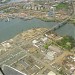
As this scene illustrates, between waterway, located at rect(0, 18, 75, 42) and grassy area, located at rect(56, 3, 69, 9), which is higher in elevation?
grassy area, located at rect(56, 3, 69, 9)

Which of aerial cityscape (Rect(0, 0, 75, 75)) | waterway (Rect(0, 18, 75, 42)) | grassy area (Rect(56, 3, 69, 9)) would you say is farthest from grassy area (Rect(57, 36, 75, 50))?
grassy area (Rect(56, 3, 69, 9))

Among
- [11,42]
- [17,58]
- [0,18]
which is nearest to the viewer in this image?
[17,58]

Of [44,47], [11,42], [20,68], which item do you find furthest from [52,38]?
[20,68]

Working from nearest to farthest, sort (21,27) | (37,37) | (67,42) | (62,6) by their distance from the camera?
(67,42), (37,37), (21,27), (62,6)

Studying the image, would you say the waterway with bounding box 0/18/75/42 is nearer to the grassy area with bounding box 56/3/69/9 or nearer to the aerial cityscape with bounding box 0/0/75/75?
the aerial cityscape with bounding box 0/0/75/75

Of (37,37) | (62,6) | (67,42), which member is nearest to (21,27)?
(37,37)

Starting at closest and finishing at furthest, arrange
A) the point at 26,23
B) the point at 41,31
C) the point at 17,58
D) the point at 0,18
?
1. the point at 17,58
2. the point at 41,31
3. the point at 26,23
4. the point at 0,18

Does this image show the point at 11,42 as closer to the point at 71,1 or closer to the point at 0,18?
the point at 0,18

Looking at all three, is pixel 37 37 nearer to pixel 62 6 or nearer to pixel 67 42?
pixel 67 42
